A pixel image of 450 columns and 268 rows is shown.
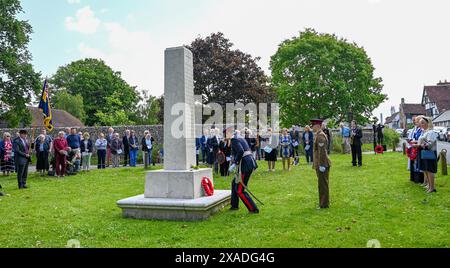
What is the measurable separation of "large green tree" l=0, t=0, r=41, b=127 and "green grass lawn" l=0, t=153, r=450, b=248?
983 inches

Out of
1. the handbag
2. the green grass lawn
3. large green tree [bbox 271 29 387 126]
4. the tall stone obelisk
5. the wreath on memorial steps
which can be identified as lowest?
the green grass lawn

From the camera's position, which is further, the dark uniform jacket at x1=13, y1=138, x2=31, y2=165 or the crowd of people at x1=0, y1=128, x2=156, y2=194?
the crowd of people at x1=0, y1=128, x2=156, y2=194

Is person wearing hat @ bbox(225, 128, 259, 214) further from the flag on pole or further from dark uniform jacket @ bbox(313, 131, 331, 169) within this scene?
the flag on pole

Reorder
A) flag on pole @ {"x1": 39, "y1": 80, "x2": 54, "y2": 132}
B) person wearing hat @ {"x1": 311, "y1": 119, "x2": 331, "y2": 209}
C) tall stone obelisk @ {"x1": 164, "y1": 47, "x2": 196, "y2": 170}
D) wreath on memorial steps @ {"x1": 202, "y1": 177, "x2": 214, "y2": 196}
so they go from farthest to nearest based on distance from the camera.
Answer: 1. flag on pole @ {"x1": 39, "y1": 80, "x2": 54, "y2": 132}
2. tall stone obelisk @ {"x1": 164, "y1": 47, "x2": 196, "y2": 170}
3. wreath on memorial steps @ {"x1": 202, "y1": 177, "x2": 214, "y2": 196}
4. person wearing hat @ {"x1": 311, "y1": 119, "x2": 331, "y2": 209}

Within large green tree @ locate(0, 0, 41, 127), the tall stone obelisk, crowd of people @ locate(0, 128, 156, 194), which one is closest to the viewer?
the tall stone obelisk

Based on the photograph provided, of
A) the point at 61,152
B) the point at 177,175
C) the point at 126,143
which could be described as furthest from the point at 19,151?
the point at 126,143

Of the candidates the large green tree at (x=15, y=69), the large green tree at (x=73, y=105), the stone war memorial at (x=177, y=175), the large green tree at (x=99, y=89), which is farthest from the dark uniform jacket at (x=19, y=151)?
the large green tree at (x=73, y=105)

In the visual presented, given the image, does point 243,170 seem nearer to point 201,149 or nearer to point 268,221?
point 268,221

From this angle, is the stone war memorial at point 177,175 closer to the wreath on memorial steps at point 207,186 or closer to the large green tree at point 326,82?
the wreath on memorial steps at point 207,186

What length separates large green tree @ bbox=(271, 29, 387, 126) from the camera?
38.5m

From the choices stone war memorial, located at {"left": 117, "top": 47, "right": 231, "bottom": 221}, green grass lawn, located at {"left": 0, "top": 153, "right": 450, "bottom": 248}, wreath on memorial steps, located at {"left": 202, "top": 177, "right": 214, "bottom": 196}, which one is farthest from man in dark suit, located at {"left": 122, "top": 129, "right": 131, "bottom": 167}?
wreath on memorial steps, located at {"left": 202, "top": 177, "right": 214, "bottom": 196}

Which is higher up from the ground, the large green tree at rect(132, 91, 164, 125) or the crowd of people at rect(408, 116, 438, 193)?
the large green tree at rect(132, 91, 164, 125)

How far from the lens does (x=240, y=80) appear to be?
37.9 metres

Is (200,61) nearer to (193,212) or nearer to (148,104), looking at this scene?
(148,104)
